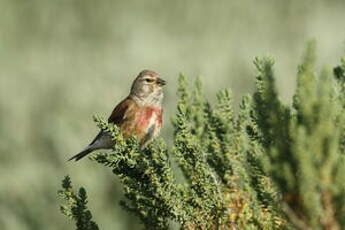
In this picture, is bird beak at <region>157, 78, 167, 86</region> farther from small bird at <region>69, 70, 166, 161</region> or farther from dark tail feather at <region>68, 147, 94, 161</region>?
dark tail feather at <region>68, 147, 94, 161</region>

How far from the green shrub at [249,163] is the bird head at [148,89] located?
2.62 metres

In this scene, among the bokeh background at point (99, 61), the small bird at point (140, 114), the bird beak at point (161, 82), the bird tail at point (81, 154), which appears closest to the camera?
the bokeh background at point (99, 61)

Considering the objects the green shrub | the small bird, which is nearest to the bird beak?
the small bird

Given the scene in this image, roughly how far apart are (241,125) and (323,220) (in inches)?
32.1

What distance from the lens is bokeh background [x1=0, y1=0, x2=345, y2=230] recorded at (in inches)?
183

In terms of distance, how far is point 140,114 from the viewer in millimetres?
5090

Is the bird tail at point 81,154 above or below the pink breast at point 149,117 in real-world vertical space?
above

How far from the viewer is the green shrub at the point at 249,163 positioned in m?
1.66

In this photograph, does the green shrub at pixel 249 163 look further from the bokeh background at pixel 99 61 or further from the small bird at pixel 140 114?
the small bird at pixel 140 114

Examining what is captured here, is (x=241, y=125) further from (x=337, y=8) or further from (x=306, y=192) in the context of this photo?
(x=337, y=8)

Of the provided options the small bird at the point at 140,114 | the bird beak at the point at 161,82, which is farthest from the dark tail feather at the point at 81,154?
the bird beak at the point at 161,82

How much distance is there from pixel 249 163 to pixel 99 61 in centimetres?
781

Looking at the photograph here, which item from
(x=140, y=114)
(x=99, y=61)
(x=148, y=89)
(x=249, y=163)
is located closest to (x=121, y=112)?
(x=140, y=114)

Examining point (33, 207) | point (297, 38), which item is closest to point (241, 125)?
point (33, 207)
